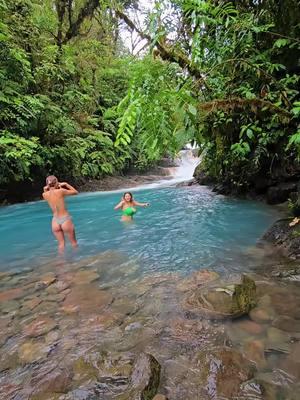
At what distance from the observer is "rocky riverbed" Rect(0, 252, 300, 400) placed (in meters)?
2.22

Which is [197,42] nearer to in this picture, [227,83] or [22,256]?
[227,83]

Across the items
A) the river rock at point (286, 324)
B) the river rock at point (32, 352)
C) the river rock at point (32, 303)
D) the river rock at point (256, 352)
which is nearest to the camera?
the river rock at point (256, 352)

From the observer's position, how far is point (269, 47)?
5.10 meters

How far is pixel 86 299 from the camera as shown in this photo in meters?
3.73

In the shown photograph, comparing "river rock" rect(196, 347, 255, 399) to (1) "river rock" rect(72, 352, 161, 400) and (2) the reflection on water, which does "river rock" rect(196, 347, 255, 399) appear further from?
(1) "river rock" rect(72, 352, 161, 400)

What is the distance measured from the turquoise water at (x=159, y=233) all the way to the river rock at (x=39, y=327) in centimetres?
171

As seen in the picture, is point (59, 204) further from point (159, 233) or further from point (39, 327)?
point (39, 327)

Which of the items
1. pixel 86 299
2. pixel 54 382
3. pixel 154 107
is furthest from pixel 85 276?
pixel 154 107

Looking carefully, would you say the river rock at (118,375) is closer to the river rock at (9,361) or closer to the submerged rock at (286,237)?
the river rock at (9,361)

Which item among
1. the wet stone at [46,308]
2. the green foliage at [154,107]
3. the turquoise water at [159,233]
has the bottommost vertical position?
the turquoise water at [159,233]

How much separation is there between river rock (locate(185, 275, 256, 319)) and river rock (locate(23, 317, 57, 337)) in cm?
137

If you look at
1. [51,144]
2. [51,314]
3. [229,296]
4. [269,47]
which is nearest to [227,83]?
[269,47]

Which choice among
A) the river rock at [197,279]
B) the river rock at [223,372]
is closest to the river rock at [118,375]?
the river rock at [223,372]

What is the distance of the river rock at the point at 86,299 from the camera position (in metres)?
3.50
